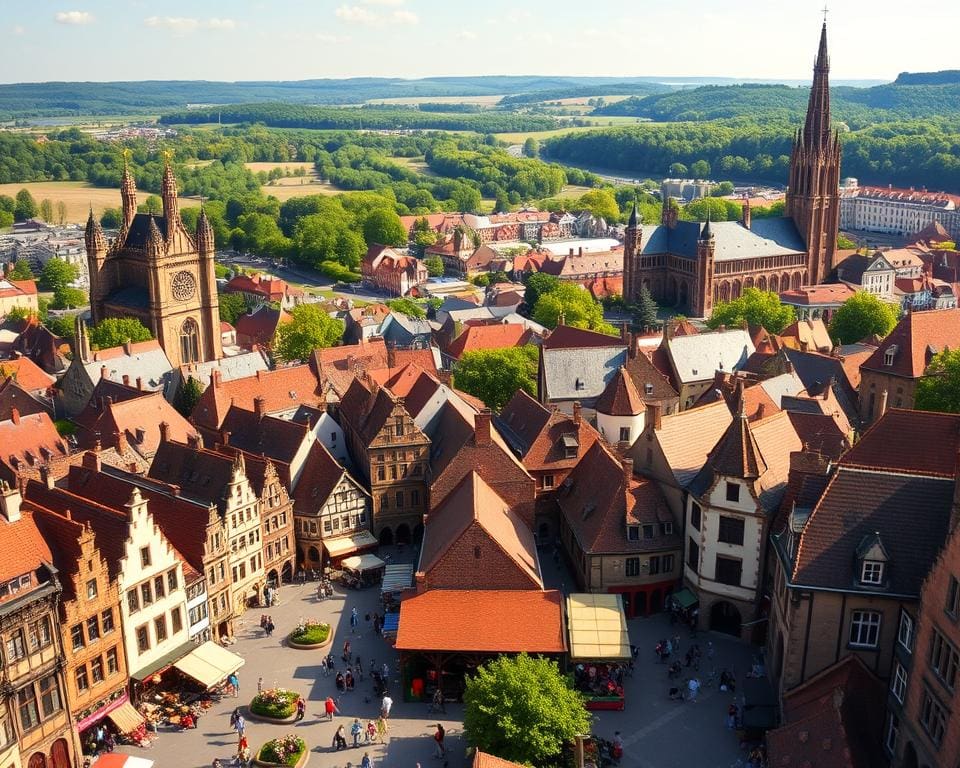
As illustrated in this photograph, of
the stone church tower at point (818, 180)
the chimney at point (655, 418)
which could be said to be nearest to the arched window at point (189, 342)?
the chimney at point (655, 418)

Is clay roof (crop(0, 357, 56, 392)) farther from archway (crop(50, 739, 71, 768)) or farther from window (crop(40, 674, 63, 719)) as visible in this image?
archway (crop(50, 739, 71, 768))

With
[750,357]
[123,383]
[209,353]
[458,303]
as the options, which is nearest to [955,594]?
[750,357]

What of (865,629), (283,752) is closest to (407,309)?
(283,752)

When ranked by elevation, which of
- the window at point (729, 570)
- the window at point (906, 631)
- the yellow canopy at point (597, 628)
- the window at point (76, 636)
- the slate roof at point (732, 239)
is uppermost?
the slate roof at point (732, 239)

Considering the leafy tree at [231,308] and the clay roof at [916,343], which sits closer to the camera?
the clay roof at [916,343]

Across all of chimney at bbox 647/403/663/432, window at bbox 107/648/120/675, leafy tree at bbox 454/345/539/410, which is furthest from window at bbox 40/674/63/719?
leafy tree at bbox 454/345/539/410

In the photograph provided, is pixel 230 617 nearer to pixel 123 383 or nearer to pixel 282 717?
pixel 282 717

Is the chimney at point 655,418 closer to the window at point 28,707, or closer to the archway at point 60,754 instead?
the archway at point 60,754
